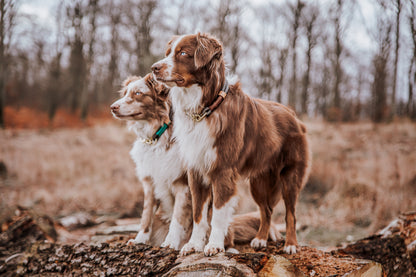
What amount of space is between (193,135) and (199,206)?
0.73 meters

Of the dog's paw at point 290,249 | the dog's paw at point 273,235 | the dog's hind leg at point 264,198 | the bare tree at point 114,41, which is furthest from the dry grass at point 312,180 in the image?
the bare tree at point 114,41

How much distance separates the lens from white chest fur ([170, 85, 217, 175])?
9.47 feet

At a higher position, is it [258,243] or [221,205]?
[221,205]

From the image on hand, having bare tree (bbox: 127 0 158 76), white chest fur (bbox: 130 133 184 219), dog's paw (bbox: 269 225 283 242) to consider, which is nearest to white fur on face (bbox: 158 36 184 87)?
white chest fur (bbox: 130 133 184 219)

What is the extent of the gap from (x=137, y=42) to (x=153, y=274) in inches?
691

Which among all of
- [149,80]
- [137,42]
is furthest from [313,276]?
[137,42]

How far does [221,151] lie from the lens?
9.47 feet

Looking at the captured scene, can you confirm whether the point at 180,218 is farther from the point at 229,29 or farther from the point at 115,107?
the point at 229,29

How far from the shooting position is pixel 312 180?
354 inches

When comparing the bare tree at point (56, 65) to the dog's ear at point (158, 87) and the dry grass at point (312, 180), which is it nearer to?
the dry grass at point (312, 180)

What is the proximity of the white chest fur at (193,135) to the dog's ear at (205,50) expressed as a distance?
9.8 inches

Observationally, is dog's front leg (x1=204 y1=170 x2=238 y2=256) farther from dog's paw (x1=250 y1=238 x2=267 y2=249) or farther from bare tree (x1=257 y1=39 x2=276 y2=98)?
bare tree (x1=257 y1=39 x2=276 y2=98)

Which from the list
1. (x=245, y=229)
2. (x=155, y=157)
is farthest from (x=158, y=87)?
(x=245, y=229)

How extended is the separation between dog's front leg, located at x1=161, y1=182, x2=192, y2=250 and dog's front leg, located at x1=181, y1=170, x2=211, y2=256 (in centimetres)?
34
